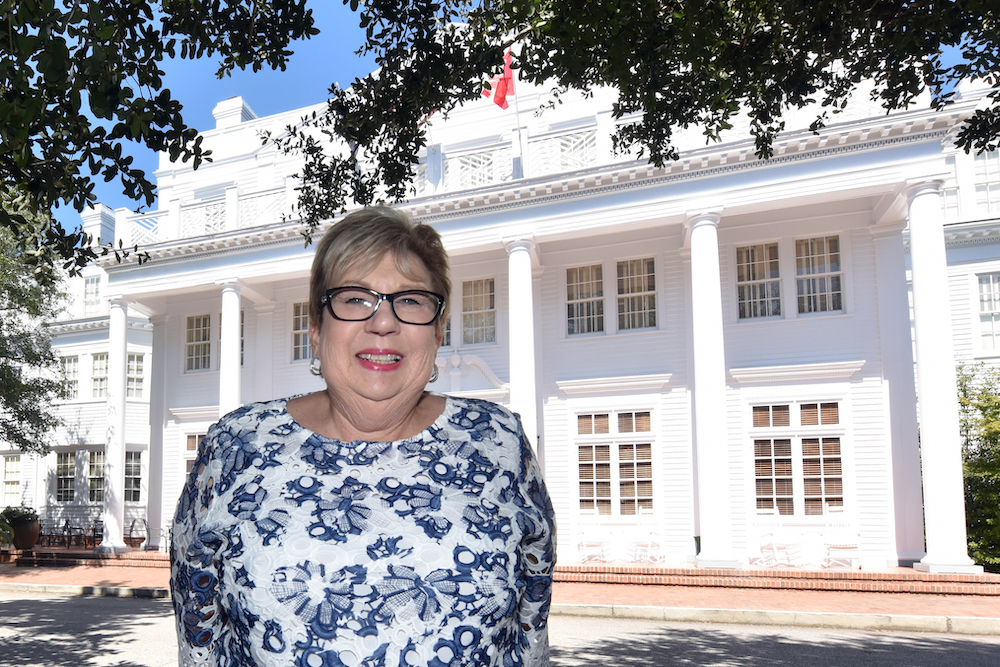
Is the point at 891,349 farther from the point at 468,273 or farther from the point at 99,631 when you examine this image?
the point at 99,631

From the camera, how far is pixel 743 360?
17719 mm

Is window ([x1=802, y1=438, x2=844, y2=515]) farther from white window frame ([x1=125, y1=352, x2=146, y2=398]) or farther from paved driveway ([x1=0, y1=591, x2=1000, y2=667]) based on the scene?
white window frame ([x1=125, y1=352, x2=146, y2=398])

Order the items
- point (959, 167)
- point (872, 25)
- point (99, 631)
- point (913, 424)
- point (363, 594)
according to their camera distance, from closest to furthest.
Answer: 1. point (363, 594)
2. point (872, 25)
3. point (99, 631)
4. point (913, 424)
5. point (959, 167)

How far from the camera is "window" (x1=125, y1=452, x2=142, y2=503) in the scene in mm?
26641

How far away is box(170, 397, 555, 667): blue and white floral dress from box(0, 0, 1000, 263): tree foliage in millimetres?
2183

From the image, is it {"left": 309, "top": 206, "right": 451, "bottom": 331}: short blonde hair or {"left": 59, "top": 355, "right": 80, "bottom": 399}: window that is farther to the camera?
{"left": 59, "top": 355, "right": 80, "bottom": 399}: window

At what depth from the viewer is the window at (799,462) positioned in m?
16.7

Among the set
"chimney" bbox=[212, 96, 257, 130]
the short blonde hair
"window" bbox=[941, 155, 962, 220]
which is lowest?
the short blonde hair

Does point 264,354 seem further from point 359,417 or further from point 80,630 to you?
point 359,417

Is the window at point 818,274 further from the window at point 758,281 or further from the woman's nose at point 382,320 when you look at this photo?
the woman's nose at point 382,320

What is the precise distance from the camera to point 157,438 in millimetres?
23219

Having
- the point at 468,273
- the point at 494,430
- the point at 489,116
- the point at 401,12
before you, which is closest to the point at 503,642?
the point at 494,430

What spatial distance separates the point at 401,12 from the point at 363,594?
5.10m

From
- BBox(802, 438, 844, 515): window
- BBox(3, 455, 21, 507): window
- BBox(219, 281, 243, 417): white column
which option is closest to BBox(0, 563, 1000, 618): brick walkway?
BBox(802, 438, 844, 515): window
